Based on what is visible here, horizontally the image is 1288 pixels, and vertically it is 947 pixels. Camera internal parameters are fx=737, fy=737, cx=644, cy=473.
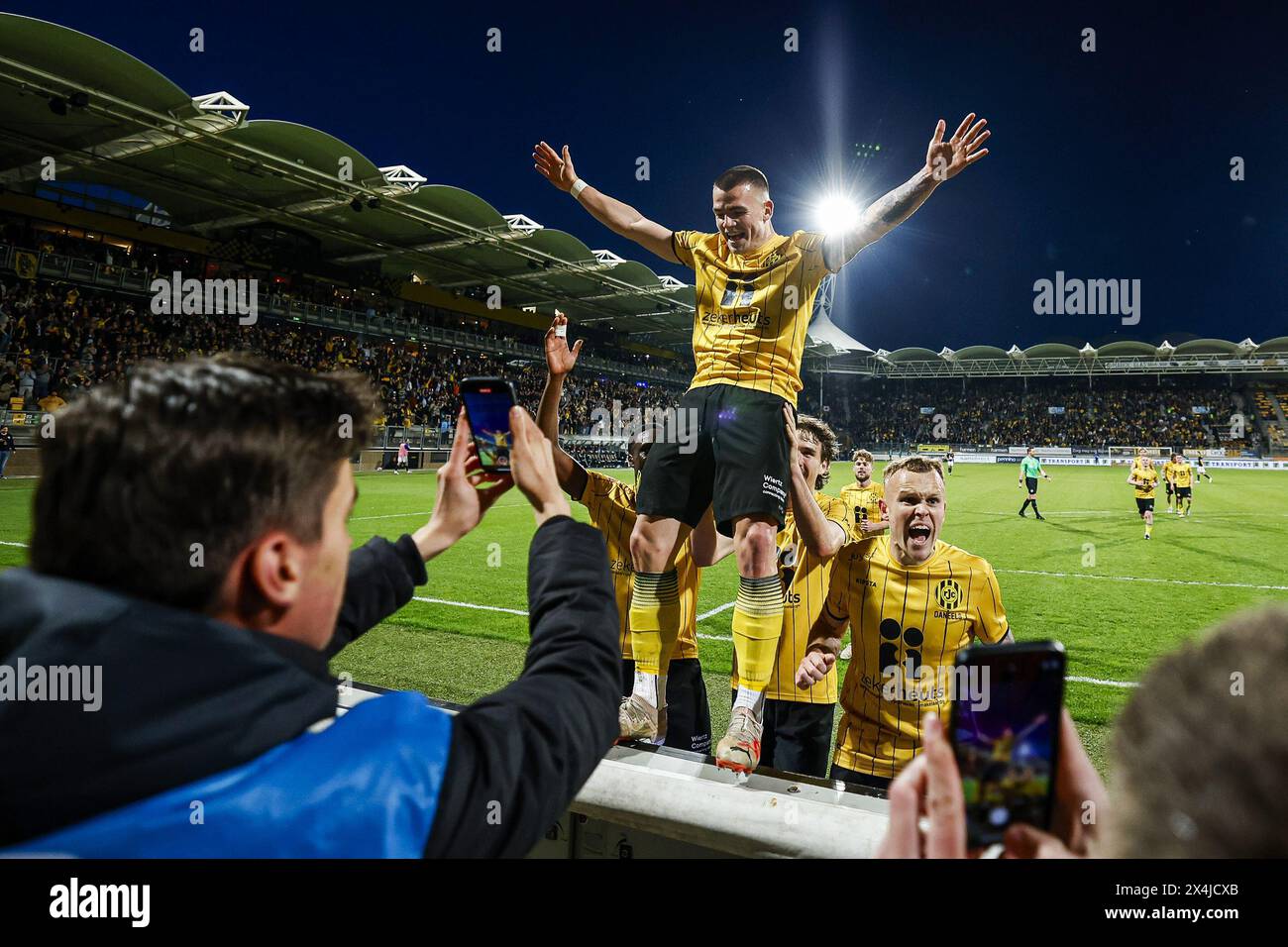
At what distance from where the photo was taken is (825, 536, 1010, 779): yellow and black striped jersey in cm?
319

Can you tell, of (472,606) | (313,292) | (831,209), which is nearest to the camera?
(472,606)

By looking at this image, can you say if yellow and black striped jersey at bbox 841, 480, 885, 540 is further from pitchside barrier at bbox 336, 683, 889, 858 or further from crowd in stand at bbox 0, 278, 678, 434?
crowd in stand at bbox 0, 278, 678, 434

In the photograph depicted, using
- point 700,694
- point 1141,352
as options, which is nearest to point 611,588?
point 700,694

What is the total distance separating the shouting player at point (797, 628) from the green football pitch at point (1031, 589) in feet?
3.73

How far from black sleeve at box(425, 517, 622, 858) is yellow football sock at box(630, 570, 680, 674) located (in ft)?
6.77

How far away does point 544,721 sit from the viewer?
3.90ft

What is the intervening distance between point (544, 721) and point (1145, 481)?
60.4 ft

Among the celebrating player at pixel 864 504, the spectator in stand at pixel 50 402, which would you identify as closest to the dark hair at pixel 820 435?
the celebrating player at pixel 864 504

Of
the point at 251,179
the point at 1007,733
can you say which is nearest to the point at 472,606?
the point at 1007,733

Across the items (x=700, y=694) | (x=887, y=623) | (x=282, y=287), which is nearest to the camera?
(x=887, y=623)

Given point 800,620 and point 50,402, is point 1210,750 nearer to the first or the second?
point 800,620
